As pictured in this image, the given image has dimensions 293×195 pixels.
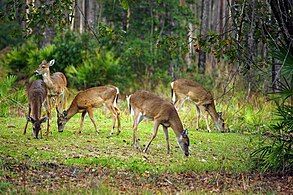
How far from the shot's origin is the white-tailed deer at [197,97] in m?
17.5

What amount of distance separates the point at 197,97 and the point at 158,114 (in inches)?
188

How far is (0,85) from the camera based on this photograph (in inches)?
682

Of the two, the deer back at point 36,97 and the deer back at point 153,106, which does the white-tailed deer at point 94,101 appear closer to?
the deer back at point 36,97

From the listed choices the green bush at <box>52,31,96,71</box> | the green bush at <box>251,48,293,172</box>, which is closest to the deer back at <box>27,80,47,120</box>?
the green bush at <box>251,48,293,172</box>

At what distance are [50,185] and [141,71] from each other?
→ 1840 cm

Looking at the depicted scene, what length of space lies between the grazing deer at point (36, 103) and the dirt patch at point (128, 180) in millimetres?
2840

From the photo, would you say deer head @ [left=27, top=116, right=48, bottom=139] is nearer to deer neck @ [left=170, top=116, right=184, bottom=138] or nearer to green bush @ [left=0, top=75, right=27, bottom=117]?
deer neck @ [left=170, top=116, right=184, bottom=138]

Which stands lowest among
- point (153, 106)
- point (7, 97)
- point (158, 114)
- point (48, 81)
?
point (7, 97)

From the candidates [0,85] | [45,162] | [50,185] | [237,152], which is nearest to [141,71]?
[0,85]

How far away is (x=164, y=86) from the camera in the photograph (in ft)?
84.2

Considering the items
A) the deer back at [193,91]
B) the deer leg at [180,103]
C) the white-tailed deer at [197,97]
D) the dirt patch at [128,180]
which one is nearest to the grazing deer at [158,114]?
the dirt patch at [128,180]

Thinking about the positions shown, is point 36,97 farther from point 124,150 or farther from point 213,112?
point 213,112

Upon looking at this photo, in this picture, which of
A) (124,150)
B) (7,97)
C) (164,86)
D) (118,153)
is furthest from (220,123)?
(164,86)

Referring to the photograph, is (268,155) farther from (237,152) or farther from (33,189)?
(33,189)
